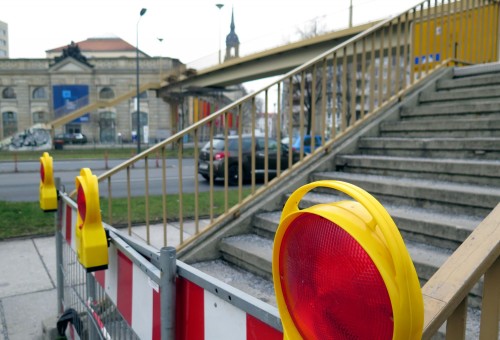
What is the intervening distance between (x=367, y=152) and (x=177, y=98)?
1467 inches

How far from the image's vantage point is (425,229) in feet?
9.59

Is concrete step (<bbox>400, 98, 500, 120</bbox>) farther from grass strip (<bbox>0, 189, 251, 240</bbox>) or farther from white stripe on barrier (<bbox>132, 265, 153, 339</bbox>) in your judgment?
grass strip (<bbox>0, 189, 251, 240</bbox>)

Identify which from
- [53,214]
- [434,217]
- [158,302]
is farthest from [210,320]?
[53,214]

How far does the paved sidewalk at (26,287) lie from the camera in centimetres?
345

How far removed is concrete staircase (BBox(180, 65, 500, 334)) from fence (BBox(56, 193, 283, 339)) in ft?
3.62

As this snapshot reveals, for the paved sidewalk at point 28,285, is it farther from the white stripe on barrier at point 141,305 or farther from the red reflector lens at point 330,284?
the red reflector lens at point 330,284

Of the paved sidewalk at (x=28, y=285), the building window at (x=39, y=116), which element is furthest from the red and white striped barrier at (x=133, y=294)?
the building window at (x=39, y=116)

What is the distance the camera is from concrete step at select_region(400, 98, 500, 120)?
13.2ft

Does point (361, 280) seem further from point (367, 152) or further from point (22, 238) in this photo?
point (22, 238)

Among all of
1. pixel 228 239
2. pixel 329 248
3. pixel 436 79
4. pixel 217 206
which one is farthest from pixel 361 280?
pixel 217 206

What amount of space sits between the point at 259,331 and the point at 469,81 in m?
4.65

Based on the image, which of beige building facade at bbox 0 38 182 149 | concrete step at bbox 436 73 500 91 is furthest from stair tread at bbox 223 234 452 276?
beige building facade at bbox 0 38 182 149

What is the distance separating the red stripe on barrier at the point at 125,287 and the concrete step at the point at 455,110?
365 cm

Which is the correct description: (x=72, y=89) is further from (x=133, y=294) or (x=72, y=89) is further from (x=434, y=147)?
(x=133, y=294)
